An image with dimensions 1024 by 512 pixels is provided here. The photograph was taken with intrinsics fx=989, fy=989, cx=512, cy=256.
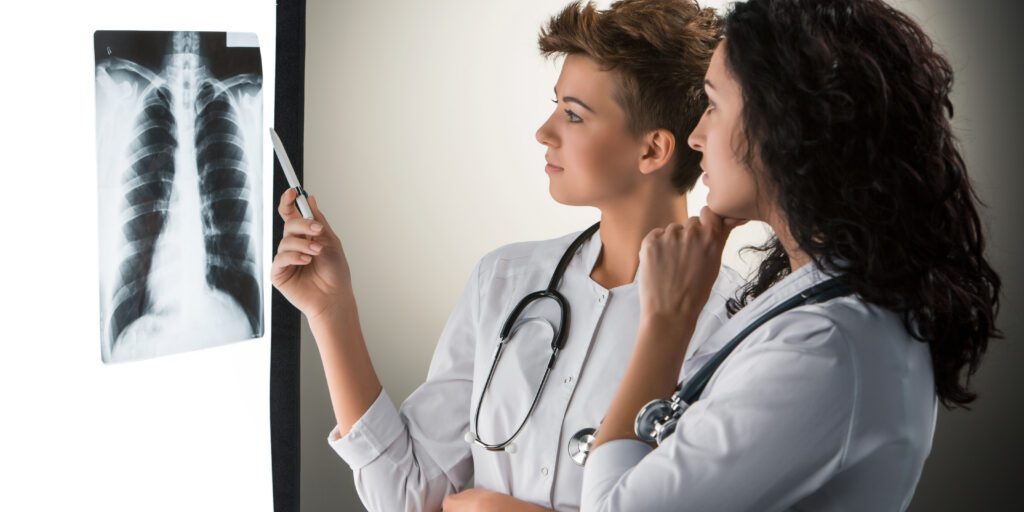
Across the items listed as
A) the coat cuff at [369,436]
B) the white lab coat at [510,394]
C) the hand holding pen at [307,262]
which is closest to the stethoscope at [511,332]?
the white lab coat at [510,394]

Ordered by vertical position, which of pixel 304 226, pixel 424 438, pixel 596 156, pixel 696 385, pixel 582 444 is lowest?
pixel 424 438

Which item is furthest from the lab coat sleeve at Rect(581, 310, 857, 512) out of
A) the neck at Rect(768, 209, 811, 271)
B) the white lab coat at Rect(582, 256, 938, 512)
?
the neck at Rect(768, 209, 811, 271)

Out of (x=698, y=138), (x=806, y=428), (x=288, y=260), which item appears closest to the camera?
(x=806, y=428)

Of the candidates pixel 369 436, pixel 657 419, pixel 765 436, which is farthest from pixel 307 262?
pixel 765 436

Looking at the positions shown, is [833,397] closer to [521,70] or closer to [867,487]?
[867,487]

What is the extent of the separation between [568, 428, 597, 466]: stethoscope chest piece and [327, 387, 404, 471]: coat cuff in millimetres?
351

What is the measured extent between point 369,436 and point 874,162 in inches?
31.7

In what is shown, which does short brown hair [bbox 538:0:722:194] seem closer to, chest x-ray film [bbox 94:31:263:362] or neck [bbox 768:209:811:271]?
neck [bbox 768:209:811:271]

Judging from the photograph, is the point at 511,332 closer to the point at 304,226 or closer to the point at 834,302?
the point at 304,226

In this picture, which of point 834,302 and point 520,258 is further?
point 520,258

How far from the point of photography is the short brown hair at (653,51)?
1.41m

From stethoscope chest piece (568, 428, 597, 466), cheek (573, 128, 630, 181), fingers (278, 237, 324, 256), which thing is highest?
cheek (573, 128, 630, 181)

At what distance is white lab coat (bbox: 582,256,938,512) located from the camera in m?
0.94

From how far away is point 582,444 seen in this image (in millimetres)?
1173
